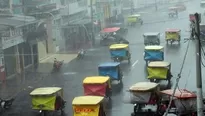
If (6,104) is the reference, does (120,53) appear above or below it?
above

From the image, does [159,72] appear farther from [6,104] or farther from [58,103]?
[6,104]

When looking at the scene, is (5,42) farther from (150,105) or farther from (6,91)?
(150,105)

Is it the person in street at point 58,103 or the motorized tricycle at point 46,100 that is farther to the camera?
the person in street at point 58,103

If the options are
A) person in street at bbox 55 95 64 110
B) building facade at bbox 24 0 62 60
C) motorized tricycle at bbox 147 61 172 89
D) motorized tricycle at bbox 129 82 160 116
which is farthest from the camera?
building facade at bbox 24 0 62 60

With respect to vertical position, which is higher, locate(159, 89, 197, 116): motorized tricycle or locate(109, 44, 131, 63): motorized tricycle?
locate(109, 44, 131, 63): motorized tricycle

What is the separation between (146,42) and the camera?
44.1 meters

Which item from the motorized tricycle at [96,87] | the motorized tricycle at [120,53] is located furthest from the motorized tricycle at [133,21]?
the motorized tricycle at [96,87]

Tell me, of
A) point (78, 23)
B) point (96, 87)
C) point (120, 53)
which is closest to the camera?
point (96, 87)

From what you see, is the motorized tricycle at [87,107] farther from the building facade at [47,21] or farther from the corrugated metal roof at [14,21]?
the building facade at [47,21]

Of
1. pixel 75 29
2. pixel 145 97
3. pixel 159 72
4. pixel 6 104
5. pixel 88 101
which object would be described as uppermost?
pixel 75 29

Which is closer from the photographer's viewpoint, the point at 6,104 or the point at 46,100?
the point at 46,100

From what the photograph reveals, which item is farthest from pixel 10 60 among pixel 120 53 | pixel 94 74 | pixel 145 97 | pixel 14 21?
pixel 145 97

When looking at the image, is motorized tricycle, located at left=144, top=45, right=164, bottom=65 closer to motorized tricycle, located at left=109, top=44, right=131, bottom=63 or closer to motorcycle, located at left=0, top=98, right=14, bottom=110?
motorized tricycle, located at left=109, top=44, right=131, bottom=63

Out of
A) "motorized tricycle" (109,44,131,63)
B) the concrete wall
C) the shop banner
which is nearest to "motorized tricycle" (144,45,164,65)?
"motorized tricycle" (109,44,131,63)
